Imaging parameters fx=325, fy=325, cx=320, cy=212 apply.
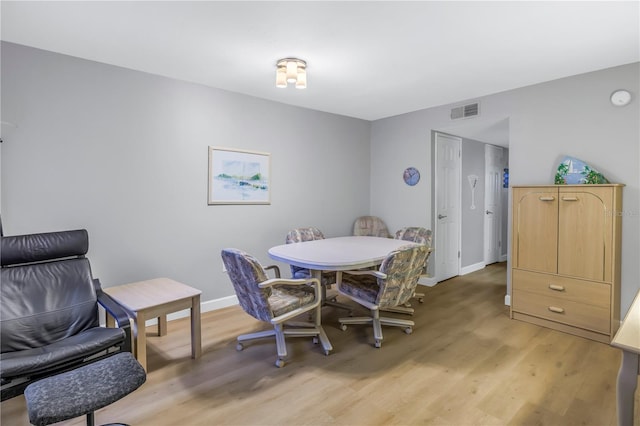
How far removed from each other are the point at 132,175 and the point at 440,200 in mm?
3911

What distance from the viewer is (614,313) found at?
2.84 meters

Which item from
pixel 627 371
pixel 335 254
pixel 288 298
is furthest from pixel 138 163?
pixel 627 371

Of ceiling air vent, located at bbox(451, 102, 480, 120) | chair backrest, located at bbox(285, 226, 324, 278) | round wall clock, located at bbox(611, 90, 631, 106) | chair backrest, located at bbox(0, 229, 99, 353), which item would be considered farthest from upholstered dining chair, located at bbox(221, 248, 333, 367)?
round wall clock, located at bbox(611, 90, 631, 106)

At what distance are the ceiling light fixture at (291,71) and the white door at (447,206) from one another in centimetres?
253

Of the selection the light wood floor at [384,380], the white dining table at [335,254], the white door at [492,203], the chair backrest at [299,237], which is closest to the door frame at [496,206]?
the white door at [492,203]

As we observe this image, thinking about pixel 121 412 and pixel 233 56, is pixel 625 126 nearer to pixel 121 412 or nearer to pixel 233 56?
pixel 233 56

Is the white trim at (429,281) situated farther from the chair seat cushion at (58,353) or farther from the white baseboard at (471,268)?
the chair seat cushion at (58,353)

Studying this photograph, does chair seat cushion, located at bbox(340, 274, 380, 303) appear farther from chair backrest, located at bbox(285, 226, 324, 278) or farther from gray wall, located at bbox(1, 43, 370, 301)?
gray wall, located at bbox(1, 43, 370, 301)

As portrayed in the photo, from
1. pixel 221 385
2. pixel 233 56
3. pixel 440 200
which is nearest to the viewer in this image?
pixel 221 385

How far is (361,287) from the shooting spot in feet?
9.59

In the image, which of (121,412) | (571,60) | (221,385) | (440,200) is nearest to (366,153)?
(440,200)

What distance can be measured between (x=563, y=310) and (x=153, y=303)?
359 cm

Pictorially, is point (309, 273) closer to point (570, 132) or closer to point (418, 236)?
point (418, 236)

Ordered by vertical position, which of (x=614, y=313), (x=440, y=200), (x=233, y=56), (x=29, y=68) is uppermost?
(x=233, y=56)
